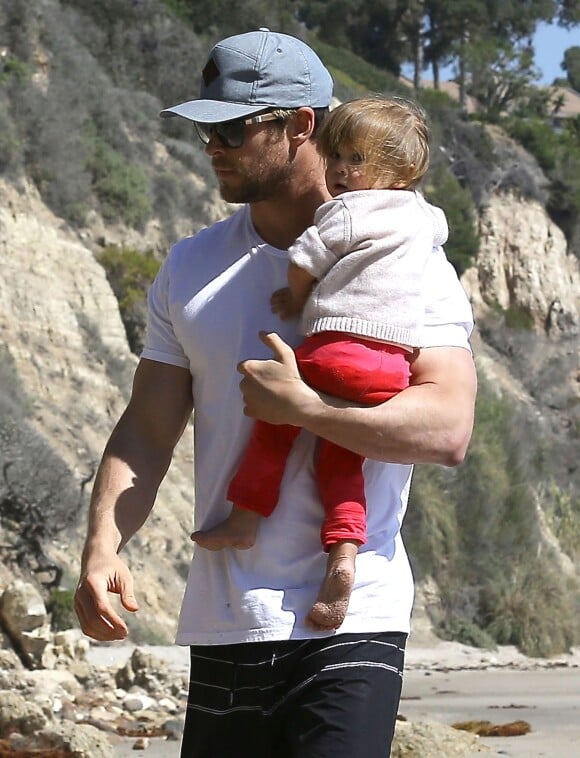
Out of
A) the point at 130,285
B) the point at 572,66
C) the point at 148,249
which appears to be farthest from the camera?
the point at 572,66

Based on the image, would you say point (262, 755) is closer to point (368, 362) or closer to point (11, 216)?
point (368, 362)

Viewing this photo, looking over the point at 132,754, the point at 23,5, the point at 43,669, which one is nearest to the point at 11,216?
the point at 23,5

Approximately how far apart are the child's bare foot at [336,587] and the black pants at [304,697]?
56 mm

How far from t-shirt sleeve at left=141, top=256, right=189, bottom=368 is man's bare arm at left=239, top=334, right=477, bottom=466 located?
29 centimetres

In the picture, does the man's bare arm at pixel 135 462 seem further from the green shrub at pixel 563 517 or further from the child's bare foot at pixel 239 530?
the green shrub at pixel 563 517

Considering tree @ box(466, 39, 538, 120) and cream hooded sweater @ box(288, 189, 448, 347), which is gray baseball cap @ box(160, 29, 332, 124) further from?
tree @ box(466, 39, 538, 120)

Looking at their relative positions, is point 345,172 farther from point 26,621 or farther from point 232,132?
point 26,621

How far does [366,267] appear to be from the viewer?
2785 millimetres

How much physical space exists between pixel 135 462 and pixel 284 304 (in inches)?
18.9

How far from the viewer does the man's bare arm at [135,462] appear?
9.45 feet

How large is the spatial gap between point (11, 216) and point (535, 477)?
1053cm

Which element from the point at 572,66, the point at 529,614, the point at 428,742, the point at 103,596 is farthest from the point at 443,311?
the point at 572,66

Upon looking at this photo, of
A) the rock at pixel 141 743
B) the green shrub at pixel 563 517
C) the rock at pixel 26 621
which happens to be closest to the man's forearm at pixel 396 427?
the rock at pixel 141 743

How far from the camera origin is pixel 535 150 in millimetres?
35969
